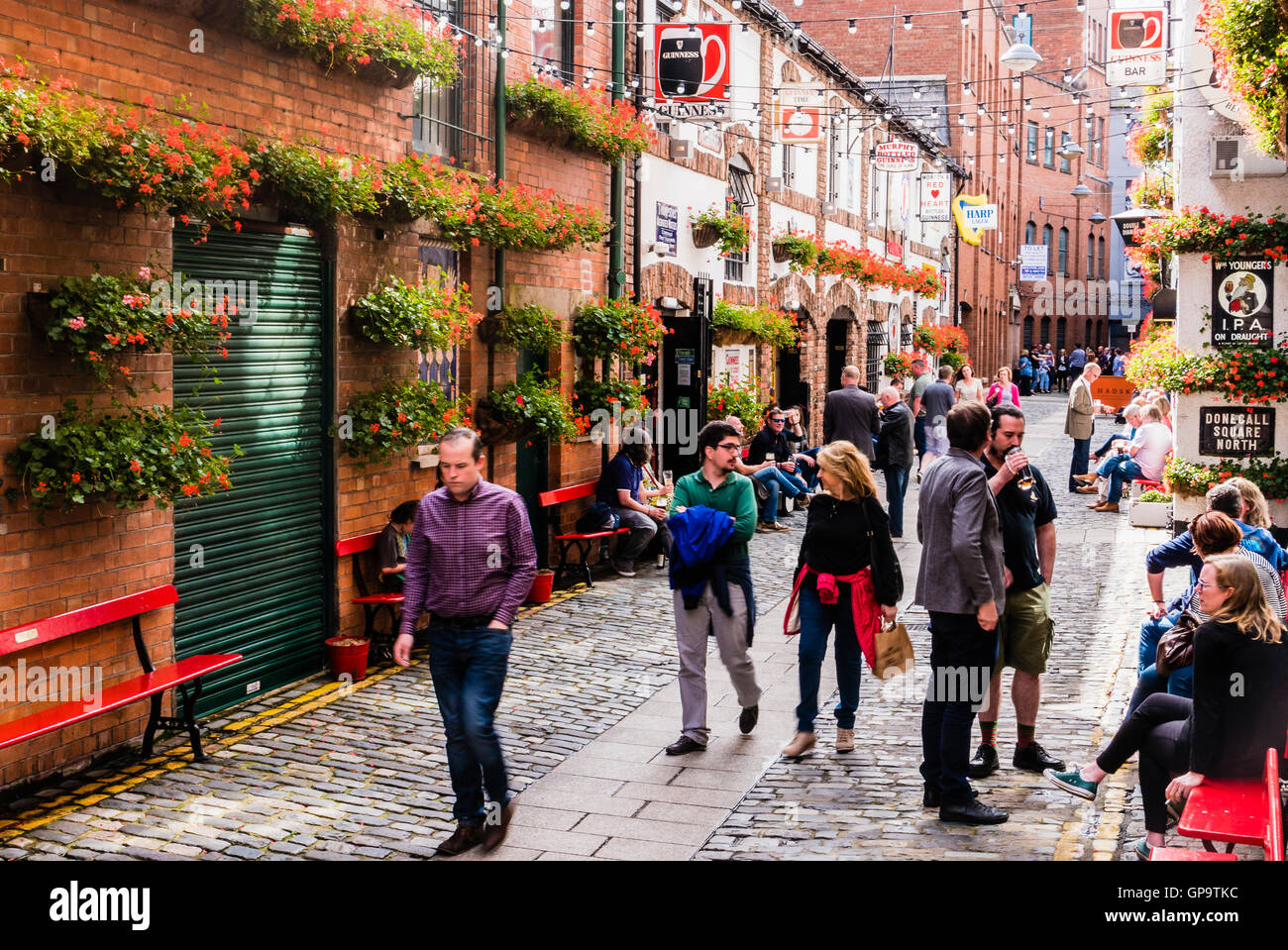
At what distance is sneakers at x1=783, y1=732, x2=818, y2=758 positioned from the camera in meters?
7.77

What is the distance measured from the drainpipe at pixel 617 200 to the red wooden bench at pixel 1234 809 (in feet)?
34.4

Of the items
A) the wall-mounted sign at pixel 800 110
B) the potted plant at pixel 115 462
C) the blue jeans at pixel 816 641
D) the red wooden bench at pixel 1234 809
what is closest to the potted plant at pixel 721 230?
the wall-mounted sign at pixel 800 110

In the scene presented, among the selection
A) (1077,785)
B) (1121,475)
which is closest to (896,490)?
(1121,475)

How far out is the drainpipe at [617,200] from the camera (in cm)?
1494

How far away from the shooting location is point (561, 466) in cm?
1409

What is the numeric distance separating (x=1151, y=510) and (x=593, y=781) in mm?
11456

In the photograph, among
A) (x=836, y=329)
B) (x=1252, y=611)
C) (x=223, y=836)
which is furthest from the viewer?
(x=836, y=329)

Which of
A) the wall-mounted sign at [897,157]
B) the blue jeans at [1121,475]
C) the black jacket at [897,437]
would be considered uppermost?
the wall-mounted sign at [897,157]

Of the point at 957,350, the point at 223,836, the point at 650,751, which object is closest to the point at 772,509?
the point at 650,751

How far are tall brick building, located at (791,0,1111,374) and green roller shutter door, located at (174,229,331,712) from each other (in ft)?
87.5

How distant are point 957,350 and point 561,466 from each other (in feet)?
78.7

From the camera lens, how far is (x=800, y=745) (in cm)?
779

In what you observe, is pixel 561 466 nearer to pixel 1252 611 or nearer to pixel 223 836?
pixel 223 836

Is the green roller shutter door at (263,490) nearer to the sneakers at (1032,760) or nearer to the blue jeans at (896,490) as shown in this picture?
the sneakers at (1032,760)
